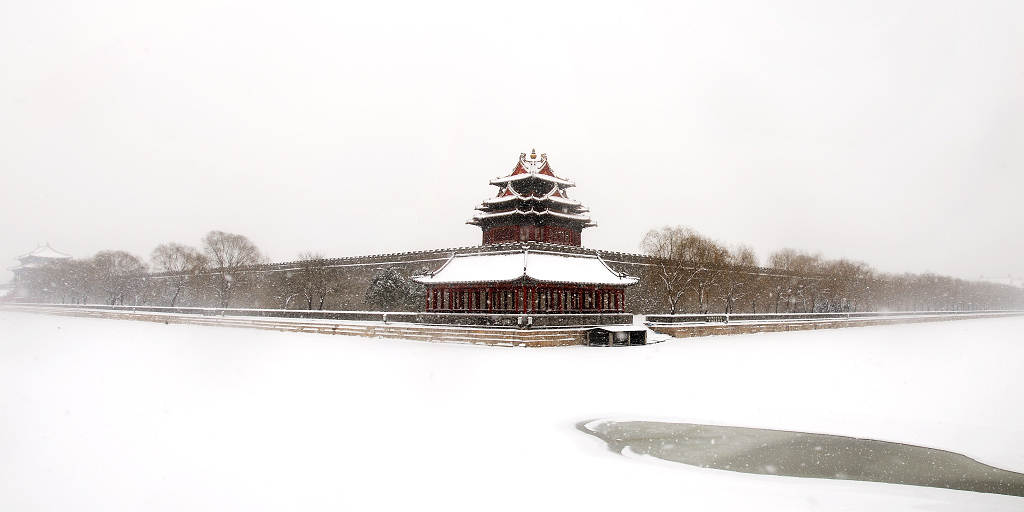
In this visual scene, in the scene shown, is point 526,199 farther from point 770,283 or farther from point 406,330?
point 770,283

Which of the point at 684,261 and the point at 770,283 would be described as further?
the point at 770,283

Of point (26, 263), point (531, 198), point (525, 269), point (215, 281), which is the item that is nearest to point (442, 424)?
point (525, 269)

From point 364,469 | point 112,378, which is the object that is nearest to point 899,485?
point 364,469

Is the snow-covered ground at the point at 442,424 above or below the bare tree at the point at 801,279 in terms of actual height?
below

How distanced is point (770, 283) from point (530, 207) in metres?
23.9

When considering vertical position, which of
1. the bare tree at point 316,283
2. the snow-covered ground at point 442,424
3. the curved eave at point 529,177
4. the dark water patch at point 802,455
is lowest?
the dark water patch at point 802,455

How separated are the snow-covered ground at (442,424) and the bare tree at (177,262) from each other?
34124 mm

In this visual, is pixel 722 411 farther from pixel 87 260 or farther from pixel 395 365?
pixel 87 260

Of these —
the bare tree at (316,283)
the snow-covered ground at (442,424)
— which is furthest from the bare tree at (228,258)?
the snow-covered ground at (442,424)

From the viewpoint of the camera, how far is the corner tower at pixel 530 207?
29.8 m

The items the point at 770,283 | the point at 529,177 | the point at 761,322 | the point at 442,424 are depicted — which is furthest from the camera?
the point at 770,283

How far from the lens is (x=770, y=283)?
4516 centimetres

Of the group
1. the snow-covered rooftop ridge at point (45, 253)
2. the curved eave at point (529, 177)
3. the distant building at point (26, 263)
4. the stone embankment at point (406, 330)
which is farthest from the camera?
the snow-covered rooftop ridge at point (45, 253)

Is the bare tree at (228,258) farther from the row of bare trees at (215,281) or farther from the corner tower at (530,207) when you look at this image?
the corner tower at (530,207)
